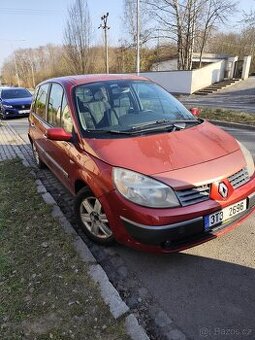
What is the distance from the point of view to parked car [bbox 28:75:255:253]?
2543 millimetres

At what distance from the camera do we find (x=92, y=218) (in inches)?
129

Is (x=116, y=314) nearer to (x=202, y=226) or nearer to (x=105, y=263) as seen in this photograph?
(x=105, y=263)

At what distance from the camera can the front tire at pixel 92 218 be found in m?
3.13

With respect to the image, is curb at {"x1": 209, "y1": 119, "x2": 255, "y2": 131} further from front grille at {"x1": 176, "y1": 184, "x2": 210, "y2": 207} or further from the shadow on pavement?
front grille at {"x1": 176, "y1": 184, "x2": 210, "y2": 207}

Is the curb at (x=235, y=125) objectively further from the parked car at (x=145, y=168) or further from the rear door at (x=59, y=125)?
the rear door at (x=59, y=125)

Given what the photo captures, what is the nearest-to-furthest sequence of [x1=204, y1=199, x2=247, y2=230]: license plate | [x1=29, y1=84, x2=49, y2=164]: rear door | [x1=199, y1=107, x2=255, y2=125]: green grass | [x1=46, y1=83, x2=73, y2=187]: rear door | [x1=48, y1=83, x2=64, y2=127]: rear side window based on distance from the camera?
[x1=204, y1=199, x2=247, y2=230]: license plate → [x1=46, y1=83, x2=73, y2=187]: rear door → [x1=48, y1=83, x2=64, y2=127]: rear side window → [x1=29, y1=84, x2=49, y2=164]: rear door → [x1=199, y1=107, x2=255, y2=125]: green grass

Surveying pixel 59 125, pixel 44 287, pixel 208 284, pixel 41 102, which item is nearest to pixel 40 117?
pixel 41 102

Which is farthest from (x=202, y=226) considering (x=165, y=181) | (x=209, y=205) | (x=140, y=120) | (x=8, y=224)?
(x=8, y=224)

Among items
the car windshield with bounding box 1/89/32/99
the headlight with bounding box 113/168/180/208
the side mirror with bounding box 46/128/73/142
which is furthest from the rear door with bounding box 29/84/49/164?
→ the car windshield with bounding box 1/89/32/99

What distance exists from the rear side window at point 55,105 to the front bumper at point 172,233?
1.98 meters

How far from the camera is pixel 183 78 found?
22344 mm

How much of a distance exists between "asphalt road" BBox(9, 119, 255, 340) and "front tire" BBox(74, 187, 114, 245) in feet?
0.78

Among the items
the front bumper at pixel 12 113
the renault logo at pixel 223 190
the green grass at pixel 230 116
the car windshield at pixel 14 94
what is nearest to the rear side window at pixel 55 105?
the renault logo at pixel 223 190

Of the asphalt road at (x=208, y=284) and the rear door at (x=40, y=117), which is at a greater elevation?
the rear door at (x=40, y=117)
